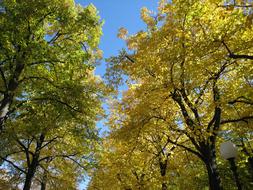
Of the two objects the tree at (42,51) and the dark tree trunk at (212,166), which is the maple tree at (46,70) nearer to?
the tree at (42,51)

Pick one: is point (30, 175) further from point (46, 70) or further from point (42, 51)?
point (42, 51)

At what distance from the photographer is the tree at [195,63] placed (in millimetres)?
8750

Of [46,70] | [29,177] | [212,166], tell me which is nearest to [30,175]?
[29,177]

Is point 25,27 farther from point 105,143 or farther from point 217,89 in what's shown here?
point 105,143

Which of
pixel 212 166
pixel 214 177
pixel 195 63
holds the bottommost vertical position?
pixel 214 177

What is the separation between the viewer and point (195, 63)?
895cm

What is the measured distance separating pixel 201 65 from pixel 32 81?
7.32 metres

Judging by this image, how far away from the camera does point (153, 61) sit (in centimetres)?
1072

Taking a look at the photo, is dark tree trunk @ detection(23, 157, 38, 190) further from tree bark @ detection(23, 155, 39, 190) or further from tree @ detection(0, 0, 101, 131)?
tree @ detection(0, 0, 101, 131)

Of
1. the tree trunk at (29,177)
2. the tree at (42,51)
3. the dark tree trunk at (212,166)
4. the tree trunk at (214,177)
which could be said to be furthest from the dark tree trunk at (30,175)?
the tree trunk at (214,177)

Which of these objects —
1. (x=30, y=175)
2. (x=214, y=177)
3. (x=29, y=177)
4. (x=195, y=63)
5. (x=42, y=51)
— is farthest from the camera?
(x=30, y=175)

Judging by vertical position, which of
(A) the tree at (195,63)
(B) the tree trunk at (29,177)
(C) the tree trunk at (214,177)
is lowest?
(C) the tree trunk at (214,177)

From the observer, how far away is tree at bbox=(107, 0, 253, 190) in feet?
28.7

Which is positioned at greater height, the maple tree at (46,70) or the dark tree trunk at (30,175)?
the maple tree at (46,70)
